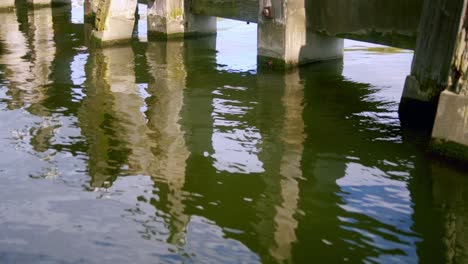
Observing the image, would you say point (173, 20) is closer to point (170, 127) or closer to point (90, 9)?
point (90, 9)

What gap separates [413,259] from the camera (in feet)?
17.3

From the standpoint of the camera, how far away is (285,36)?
12281 mm

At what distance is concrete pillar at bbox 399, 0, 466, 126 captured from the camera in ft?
27.2

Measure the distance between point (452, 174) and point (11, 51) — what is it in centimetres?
1127

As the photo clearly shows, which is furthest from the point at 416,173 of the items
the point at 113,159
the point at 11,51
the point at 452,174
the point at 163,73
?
the point at 11,51

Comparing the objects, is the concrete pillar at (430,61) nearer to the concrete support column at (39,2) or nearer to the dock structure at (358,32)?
the dock structure at (358,32)

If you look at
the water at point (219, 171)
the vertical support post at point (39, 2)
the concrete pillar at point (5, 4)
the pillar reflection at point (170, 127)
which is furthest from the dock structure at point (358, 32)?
the concrete pillar at point (5, 4)

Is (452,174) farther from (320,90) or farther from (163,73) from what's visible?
(163,73)

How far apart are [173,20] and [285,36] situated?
4.80 m

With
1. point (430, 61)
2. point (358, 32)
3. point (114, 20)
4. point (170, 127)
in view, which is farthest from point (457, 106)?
point (114, 20)

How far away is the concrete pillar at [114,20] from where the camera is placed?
15.0 m

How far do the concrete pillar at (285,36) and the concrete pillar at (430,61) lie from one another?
3725mm

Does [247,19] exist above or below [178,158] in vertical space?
above

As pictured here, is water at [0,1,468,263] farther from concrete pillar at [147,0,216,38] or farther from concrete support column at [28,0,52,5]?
concrete support column at [28,0,52,5]
